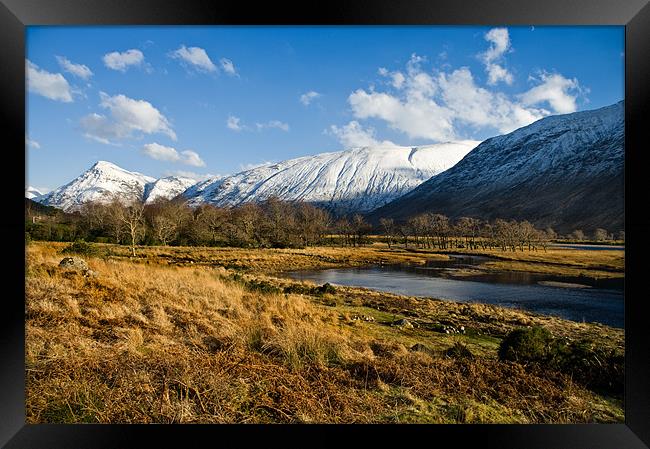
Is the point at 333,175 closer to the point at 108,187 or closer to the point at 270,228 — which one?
the point at 270,228

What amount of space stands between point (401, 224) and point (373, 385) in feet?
19.6

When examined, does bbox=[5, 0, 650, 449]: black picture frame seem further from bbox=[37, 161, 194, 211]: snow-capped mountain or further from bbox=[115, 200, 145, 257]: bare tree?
bbox=[115, 200, 145, 257]: bare tree

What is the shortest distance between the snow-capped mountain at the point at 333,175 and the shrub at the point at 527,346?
11.1 feet

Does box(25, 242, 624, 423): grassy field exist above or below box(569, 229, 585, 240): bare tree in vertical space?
below

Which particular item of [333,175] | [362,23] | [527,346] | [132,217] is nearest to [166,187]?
[132,217]

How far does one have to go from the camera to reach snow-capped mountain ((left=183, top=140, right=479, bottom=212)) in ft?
20.5

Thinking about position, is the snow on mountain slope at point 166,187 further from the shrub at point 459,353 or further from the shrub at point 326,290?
the shrub at point 459,353

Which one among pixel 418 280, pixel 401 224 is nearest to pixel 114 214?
pixel 401 224

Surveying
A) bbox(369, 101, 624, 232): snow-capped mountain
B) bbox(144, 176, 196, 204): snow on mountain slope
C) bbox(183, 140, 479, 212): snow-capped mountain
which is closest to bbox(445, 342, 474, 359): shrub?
bbox(183, 140, 479, 212): snow-capped mountain

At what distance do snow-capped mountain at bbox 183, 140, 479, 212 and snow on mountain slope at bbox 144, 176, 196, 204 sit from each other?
229mm

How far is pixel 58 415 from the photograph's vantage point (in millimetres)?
2662

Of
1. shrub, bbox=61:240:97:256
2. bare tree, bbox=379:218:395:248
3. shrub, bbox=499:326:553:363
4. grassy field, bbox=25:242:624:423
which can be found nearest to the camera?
grassy field, bbox=25:242:624:423

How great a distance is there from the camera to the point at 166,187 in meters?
6.51

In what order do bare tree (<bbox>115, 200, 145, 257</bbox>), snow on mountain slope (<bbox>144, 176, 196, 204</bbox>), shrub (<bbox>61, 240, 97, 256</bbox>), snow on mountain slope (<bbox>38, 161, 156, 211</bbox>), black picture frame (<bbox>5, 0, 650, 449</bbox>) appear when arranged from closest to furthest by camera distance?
1. black picture frame (<bbox>5, 0, 650, 449</bbox>)
2. snow on mountain slope (<bbox>38, 161, 156, 211</bbox>)
3. shrub (<bbox>61, 240, 97, 256</bbox>)
4. snow on mountain slope (<bbox>144, 176, 196, 204</bbox>)
5. bare tree (<bbox>115, 200, 145, 257</bbox>)
